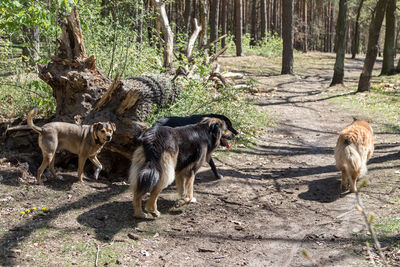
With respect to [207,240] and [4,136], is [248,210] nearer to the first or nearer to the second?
[207,240]

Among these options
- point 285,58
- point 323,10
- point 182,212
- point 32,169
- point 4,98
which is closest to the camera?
point 182,212

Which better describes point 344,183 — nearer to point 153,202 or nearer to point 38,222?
point 153,202

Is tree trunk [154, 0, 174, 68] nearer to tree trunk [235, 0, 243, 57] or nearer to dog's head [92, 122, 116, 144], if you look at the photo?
dog's head [92, 122, 116, 144]

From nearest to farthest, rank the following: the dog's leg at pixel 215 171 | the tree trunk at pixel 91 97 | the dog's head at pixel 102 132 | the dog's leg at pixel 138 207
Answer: the dog's leg at pixel 138 207 < the dog's head at pixel 102 132 < the tree trunk at pixel 91 97 < the dog's leg at pixel 215 171

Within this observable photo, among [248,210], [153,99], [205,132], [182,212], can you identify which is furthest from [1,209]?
[153,99]

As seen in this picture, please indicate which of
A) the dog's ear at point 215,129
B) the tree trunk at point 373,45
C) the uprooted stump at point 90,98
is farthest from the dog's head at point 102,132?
the tree trunk at point 373,45

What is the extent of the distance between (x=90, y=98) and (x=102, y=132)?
4.96 ft

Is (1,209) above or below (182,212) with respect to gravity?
above

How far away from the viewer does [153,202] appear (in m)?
5.47

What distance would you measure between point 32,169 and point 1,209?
5.35ft

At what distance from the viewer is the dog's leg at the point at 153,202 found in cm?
541

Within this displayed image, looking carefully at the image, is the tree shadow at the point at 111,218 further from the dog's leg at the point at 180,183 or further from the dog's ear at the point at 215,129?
the dog's ear at the point at 215,129

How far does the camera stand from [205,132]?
6125 millimetres

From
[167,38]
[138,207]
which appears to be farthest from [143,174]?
[167,38]
